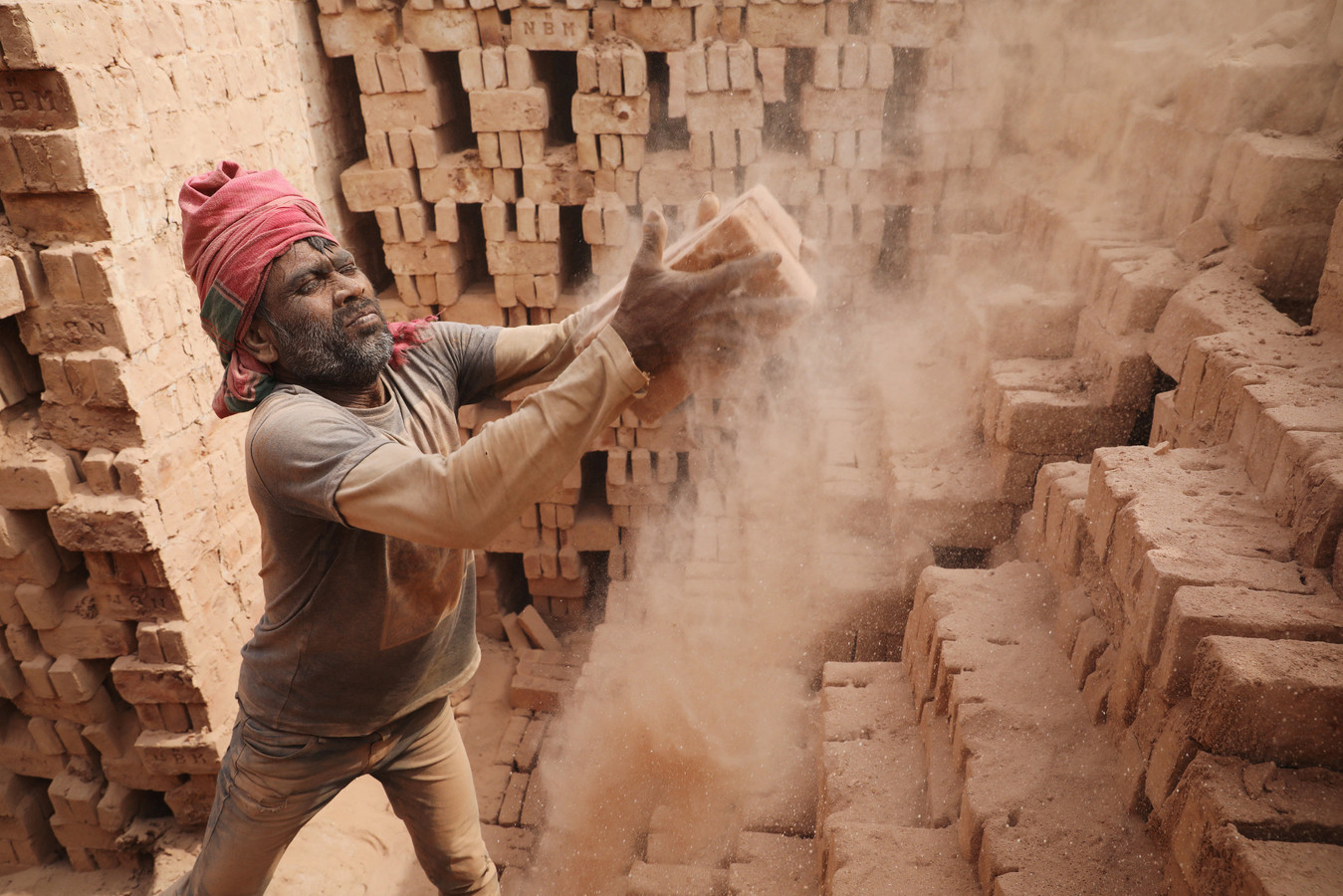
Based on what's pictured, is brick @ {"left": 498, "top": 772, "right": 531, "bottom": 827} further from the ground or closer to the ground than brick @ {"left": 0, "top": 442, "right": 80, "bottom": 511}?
closer to the ground

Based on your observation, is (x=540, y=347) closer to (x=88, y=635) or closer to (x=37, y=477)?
(x=37, y=477)

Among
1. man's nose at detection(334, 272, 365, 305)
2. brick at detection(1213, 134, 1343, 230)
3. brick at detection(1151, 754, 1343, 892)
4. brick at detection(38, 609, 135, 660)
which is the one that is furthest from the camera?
brick at detection(38, 609, 135, 660)

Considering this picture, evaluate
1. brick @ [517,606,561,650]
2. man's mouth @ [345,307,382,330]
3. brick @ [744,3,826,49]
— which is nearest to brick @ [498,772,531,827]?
brick @ [517,606,561,650]

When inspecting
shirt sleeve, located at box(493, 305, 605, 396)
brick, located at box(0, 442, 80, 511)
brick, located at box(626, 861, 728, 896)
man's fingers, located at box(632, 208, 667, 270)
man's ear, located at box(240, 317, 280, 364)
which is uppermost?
man's fingers, located at box(632, 208, 667, 270)

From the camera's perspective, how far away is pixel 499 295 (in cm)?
498

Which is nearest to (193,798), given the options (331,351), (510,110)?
(331,351)

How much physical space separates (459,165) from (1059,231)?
3035 mm

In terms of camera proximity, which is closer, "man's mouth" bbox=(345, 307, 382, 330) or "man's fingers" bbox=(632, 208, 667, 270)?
Answer: "man's fingers" bbox=(632, 208, 667, 270)

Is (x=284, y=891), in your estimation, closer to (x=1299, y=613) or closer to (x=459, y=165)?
(x=459, y=165)

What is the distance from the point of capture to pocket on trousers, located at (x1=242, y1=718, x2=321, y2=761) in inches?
99.2

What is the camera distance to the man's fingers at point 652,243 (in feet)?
6.45

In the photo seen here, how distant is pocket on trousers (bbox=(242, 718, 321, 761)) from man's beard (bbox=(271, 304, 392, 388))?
1012 mm

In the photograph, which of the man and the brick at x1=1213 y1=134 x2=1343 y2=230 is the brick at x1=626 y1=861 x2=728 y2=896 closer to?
the man

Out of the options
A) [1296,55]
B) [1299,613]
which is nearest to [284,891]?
[1299,613]
